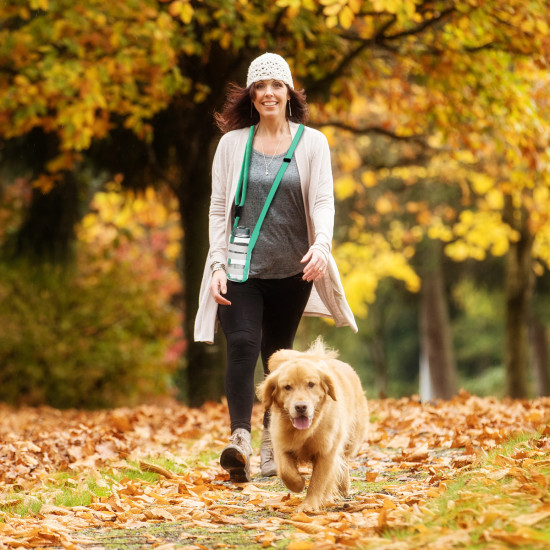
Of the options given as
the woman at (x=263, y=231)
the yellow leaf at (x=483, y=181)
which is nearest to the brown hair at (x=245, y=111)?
the woman at (x=263, y=231)

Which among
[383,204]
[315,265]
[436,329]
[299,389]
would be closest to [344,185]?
[383,204]

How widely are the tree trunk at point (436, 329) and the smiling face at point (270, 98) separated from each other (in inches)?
601

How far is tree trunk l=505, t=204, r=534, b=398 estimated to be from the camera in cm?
1407

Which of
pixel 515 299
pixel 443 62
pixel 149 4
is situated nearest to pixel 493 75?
pixel 443 62

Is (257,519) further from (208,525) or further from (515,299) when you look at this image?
(515,299)

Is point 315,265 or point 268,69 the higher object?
point 268,69

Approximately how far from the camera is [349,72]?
973 cm

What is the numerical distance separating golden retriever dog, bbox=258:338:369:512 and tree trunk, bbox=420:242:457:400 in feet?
50.7

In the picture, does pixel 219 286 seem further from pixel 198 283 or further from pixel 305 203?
pixel 198 283

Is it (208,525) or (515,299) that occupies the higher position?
(515,299)

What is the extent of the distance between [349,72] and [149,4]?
2792 mm

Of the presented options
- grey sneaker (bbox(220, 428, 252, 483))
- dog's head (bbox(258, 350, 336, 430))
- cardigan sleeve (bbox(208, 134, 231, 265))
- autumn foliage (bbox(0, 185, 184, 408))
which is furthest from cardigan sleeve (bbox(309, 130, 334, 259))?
autumn foliage (bbox(0, 185, 184, 408))

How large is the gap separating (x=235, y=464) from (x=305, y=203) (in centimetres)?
153

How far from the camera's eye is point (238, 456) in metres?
4.30
